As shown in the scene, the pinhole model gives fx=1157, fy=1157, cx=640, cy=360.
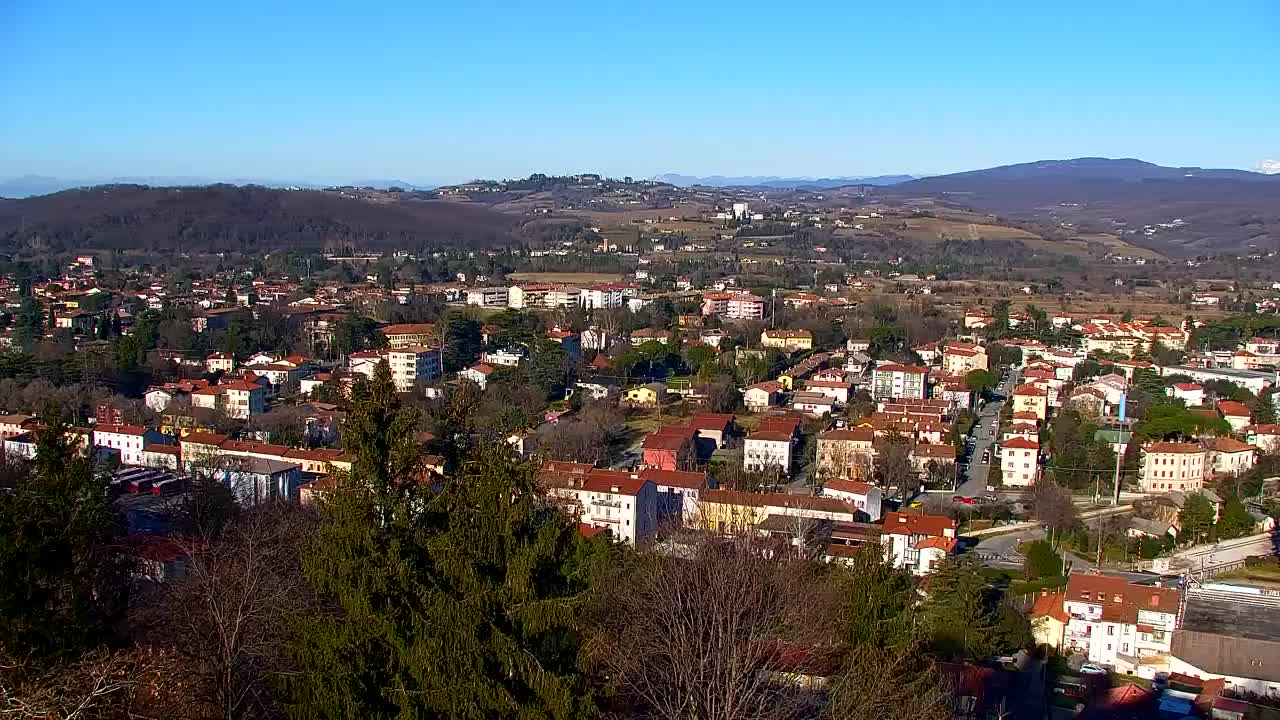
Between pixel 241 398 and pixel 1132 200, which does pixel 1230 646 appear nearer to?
pixel 241 398

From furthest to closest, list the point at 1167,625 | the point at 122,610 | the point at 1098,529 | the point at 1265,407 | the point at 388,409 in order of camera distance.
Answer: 1. the point at 1265,407
2. the point at 1098,529
3. the point at 1167,625
4. the point at 122,610
5. the point at 388,409

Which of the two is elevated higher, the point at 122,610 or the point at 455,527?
the point at 455,527

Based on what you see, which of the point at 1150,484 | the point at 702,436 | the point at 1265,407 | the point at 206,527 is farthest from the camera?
the point at 1265,407

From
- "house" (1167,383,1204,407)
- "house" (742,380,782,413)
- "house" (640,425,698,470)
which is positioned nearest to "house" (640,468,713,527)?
"house" (640,425,698,470)

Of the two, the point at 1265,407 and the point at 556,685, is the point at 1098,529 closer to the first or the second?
the point at 1265,407

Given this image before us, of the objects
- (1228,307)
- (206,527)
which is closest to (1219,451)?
(206,527)

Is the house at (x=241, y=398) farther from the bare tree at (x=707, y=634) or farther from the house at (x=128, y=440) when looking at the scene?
the bare tree at (x=707, y=634)

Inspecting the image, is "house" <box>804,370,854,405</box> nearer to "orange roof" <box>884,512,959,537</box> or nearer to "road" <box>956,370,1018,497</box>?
"road" <box>956,370,1018,497</box>
